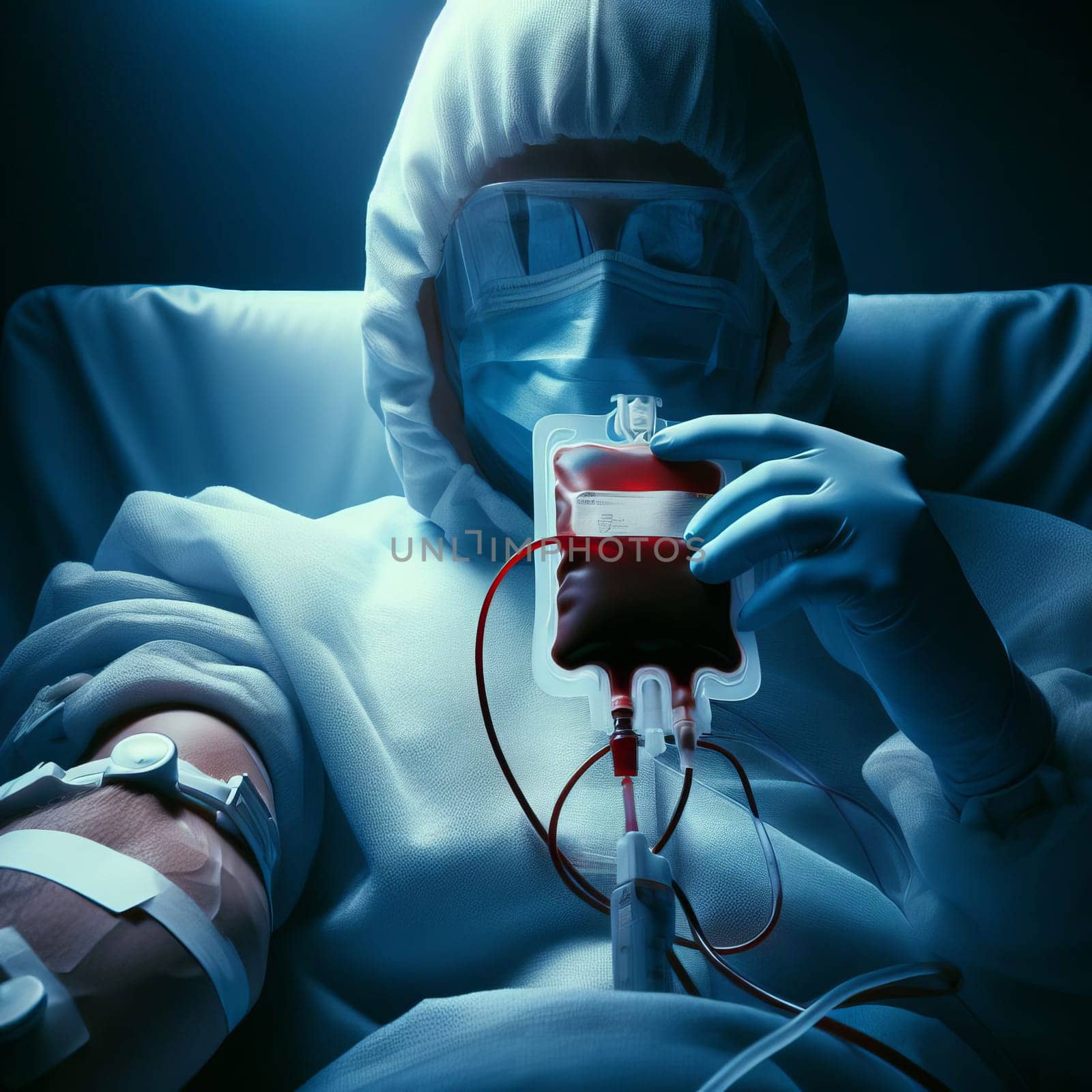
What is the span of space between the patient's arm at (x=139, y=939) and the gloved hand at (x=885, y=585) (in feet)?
1.54

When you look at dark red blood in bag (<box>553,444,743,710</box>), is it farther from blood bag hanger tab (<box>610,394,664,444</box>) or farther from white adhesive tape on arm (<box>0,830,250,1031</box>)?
white adhesive tape on arm (<box>0,830,250,1031</box>)

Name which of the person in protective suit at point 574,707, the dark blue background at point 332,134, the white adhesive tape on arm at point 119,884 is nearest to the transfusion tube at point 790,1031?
the person in protective suit at point 574,707

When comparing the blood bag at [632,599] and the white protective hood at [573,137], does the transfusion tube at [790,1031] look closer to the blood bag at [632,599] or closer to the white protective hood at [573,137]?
the blood bag at [632,599]

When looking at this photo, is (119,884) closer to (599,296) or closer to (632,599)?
(632,599)

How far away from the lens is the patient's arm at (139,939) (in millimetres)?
552

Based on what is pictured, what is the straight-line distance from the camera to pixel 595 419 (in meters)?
0.89

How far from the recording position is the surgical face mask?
92cm

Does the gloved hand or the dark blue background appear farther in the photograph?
the dark blue background

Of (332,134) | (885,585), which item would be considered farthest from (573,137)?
(332,134)

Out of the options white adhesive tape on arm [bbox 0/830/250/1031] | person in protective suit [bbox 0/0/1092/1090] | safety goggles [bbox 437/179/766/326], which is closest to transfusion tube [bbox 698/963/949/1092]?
person in protective suit [bbox 0/0/1092/1090]

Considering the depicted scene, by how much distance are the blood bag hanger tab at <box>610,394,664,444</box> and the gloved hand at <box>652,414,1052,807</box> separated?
7 centimetres

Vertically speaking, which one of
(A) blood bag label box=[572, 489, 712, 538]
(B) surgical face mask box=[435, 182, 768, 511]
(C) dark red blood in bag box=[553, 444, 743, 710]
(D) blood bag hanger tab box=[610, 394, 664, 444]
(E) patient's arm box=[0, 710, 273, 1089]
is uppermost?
(B) surgical face mask box=[435, 182, 768, 511]

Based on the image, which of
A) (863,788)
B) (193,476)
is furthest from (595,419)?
(193,476)

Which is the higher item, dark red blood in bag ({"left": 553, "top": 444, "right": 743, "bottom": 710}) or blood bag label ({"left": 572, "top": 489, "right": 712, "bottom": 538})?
blood bag label ({"left": 572, "top": 489, "right": 712, "bottom": 538})
